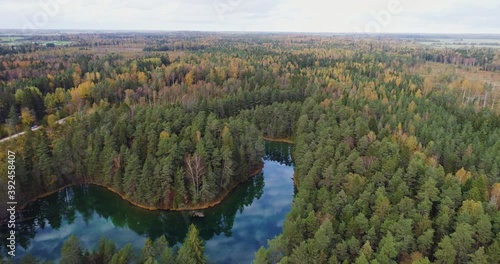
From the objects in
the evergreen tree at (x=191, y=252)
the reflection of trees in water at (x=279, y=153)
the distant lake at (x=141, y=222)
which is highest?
the evergreen tree at (x=191, y=252)

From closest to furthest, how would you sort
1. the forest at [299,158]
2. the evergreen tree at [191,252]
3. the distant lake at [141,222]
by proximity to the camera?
the evergreen tree at [191,252], the forest at [299,158], the distant lake at [141,222]

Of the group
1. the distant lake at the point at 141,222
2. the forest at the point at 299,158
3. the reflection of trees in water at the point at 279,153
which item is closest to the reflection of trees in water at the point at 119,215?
the distant lake at the point at 141,222

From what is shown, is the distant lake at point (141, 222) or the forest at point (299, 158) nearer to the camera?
the forest at point (299, 158)

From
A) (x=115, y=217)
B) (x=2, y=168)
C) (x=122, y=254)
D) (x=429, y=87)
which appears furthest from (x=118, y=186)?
(x=429, y=87)

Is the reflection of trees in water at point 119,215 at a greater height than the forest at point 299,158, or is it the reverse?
the forest at point 299,158

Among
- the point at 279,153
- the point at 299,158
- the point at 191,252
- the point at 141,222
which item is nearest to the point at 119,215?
the point at 141,222

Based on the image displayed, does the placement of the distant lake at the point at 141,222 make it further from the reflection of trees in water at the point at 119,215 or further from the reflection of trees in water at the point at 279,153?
the reflection of trees in water at the point at 279,153

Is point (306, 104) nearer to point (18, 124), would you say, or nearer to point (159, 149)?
point (159, 149)
